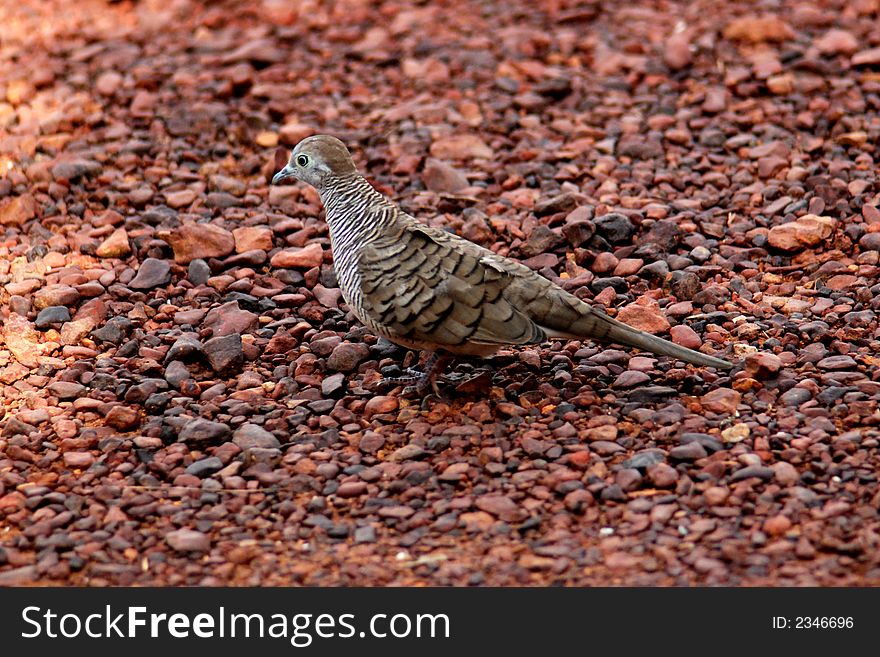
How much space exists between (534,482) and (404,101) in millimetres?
4371

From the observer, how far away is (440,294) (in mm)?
5465

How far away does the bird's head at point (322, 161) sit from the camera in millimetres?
6023

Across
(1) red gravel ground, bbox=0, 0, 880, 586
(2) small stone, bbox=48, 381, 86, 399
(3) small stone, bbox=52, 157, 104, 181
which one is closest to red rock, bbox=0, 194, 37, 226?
(1) red gravel ground, bbox=0, 0, 880, 586

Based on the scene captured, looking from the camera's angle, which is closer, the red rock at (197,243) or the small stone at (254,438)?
the small stone at (254,438)

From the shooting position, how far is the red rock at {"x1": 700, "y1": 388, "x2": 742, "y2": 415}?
211 inches

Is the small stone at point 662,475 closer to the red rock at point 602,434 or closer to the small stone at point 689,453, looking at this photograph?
the small stone at point 689,453

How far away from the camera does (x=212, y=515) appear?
4906 mm

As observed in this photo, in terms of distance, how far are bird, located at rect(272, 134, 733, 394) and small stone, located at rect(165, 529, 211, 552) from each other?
1.39 metres

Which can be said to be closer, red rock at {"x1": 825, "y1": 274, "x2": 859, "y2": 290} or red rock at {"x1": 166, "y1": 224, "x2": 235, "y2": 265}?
red rock at {"x1": 825, "y1": 274, "x2": 859, "y2": 290}

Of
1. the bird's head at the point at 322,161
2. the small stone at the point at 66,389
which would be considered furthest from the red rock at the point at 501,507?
the small stone at the point at 66,389

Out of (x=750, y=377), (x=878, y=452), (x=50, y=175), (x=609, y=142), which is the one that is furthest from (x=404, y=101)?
(x=878, y=452)

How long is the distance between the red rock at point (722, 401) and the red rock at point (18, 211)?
441 centimetres

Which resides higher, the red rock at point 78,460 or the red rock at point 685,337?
the red rock at point 685,337

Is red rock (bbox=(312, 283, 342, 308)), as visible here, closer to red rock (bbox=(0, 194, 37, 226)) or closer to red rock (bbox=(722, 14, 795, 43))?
red rock (bbox=(0, 194, 37, 226))
